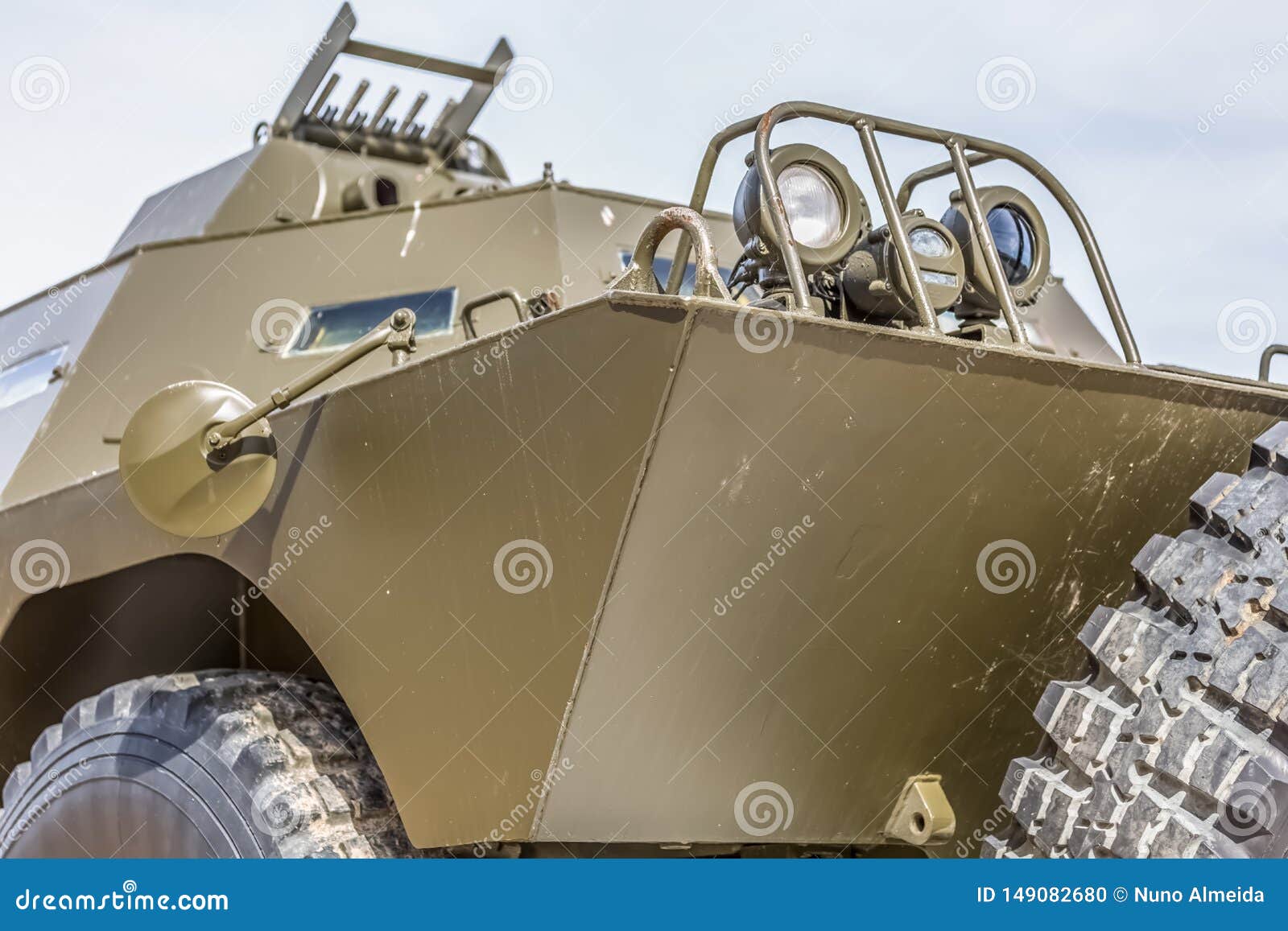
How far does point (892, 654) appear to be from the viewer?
10.5 ft

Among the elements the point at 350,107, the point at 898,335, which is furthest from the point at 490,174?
the point at 898,335

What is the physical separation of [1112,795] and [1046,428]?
76 centimetres
